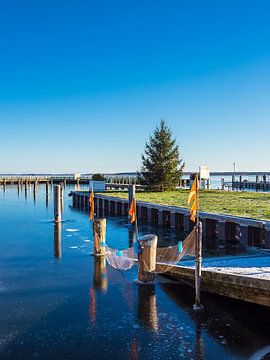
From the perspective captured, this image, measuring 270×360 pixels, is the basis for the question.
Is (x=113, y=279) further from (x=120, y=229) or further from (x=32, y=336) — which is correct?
(x=120, y=229)

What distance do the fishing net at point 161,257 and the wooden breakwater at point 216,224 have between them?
19.5 feet

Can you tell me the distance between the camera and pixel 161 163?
47.7 meters

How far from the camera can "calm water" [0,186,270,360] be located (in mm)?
8836

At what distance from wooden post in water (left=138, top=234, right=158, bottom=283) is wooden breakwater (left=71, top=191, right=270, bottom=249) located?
6.86 meters

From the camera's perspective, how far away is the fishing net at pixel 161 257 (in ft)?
42.9

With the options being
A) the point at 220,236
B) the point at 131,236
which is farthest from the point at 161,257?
the point at 131,236

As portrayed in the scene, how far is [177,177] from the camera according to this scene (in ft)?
157

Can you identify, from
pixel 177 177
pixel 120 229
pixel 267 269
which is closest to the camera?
pixel 267 269

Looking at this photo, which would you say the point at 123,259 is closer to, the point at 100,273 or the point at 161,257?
the point at 100,273

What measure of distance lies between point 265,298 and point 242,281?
76 cm

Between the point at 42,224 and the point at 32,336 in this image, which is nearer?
the point at 32,336

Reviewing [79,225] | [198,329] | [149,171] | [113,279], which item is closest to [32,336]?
[198,329]

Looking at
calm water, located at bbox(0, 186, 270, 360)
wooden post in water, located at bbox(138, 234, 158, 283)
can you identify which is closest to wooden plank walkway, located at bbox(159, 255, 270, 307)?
calm water, located at bbox(0, 186, 270, 360)

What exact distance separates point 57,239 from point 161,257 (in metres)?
10.1
